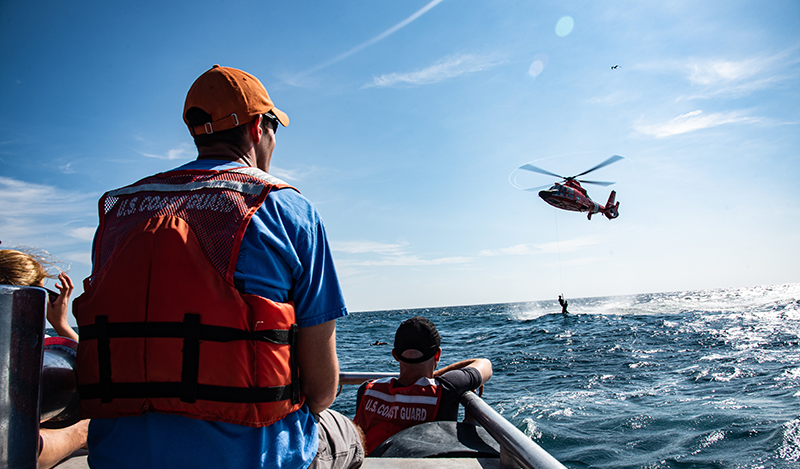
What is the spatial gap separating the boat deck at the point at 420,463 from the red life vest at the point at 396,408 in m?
0.73

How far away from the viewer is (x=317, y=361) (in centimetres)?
132

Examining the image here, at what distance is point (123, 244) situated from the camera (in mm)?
1166

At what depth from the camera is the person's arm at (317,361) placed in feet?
4.27

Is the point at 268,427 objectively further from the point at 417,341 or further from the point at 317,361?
the point at 417,341

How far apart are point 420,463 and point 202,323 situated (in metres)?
1.42

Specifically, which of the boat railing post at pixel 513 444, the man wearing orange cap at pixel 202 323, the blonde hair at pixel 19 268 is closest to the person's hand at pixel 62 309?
the blonde hair at pixel 19 268

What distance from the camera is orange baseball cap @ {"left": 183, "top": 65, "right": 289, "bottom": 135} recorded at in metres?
1.44

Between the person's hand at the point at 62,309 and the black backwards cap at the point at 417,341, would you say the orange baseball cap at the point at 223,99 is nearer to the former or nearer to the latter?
the person's hand at the point at 62,309

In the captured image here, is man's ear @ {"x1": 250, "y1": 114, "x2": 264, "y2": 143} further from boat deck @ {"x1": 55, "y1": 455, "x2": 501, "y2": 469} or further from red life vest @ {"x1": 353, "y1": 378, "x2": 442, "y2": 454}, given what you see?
red life vest @ {"x1": 353, "y1": 378, "x2": 442, "y2": 454}

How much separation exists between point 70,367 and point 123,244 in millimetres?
349

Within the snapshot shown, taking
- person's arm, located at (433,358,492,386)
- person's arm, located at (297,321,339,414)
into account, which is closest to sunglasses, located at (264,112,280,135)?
person's arm, located at (297,321,339,414)

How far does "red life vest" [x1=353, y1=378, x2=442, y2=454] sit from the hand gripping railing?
233 mm

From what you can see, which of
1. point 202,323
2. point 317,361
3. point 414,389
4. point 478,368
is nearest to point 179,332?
point 202,323

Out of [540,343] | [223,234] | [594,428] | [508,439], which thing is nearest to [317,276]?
[223,234]
